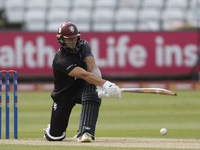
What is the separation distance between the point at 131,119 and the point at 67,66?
3802mm

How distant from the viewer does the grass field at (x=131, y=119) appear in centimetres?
→ 670

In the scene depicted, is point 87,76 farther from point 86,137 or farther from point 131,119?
point 131,119

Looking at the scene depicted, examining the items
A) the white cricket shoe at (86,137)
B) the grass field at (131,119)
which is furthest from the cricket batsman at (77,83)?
the grass field at (131,119)

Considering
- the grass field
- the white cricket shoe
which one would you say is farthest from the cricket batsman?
the grass field

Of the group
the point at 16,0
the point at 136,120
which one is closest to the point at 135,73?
the point at 16,0

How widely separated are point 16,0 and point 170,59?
551 cm

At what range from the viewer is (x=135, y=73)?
1599cm

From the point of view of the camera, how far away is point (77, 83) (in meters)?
5.54

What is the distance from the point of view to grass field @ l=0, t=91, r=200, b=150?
670 cm

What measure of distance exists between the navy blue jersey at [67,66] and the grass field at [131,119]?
2.25 ft

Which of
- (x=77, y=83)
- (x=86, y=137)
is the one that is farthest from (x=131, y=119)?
(x=86, y=137)

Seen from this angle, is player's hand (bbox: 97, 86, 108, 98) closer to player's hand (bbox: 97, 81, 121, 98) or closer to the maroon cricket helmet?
player's hand (bbox: 97, 81, 121, 98)

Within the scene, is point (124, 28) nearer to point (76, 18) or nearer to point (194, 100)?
point (76, 18)

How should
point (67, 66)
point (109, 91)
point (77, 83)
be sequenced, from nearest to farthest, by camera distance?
1. point (109, 91)
2. point (67, 66)
3. point (77, 83)
